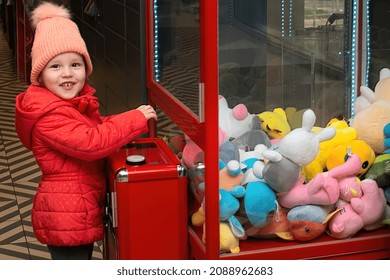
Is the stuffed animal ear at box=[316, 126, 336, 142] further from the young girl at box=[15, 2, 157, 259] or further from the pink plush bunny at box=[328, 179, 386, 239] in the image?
the young girl at box=[15, 2, 157, 259]

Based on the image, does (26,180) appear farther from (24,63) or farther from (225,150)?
(24,63)

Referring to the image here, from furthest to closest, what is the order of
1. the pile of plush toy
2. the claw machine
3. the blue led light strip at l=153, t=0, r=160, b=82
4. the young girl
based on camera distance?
the blue led light strip at l=153, t=0, r=160, b=82 < the young girl < the pile of plush toy < the claw machine

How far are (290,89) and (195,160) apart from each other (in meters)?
0.47

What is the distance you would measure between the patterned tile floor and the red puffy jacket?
1058 mm

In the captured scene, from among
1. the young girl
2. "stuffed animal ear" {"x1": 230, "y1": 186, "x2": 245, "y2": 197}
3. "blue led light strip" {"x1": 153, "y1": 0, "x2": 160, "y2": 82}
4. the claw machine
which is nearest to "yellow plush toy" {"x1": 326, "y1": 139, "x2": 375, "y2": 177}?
the claw machine

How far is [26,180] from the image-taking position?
5277 millimetres

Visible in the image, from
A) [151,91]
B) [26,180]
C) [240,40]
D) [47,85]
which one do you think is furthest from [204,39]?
[26,180]

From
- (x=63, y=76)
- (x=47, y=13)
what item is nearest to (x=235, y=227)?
(x=63, y=76)

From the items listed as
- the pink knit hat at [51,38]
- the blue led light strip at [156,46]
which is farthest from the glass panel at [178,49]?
the pink knit hat at [51,38]

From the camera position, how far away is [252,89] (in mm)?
2875

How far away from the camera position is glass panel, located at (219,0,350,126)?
2783mm

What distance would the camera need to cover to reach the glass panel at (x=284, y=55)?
2.78 m

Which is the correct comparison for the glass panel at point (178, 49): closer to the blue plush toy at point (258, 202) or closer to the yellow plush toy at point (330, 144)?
the blue plush toy at point (258, 202)

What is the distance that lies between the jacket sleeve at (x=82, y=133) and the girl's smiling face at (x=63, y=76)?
10 cm
